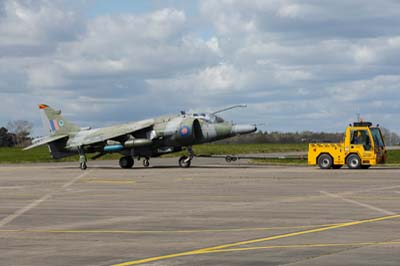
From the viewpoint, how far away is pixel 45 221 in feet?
54.4

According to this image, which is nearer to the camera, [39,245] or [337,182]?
[39,245]

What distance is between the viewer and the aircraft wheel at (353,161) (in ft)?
129

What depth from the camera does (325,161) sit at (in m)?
40.2

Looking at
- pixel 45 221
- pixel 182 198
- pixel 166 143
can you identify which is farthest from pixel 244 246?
pixel 166 143

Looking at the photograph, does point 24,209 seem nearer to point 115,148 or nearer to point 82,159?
point 115,148

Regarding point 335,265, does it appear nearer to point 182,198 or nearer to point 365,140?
point 182,198

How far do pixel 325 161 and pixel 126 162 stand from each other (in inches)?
472

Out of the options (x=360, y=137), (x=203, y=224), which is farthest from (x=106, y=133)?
(x=203, y=224)

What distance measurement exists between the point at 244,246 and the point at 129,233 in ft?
9.00

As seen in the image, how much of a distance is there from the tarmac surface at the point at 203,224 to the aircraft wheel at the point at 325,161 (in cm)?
1195

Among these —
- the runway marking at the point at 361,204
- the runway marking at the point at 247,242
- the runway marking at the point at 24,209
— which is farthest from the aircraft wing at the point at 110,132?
the runway marking at the point at 247,242

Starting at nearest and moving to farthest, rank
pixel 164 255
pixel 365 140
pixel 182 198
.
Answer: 1. pixel 164 255
2. pixel 182 198
3. pixel 365 140

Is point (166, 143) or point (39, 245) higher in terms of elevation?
point (166, 143)

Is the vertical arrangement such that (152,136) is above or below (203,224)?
above
